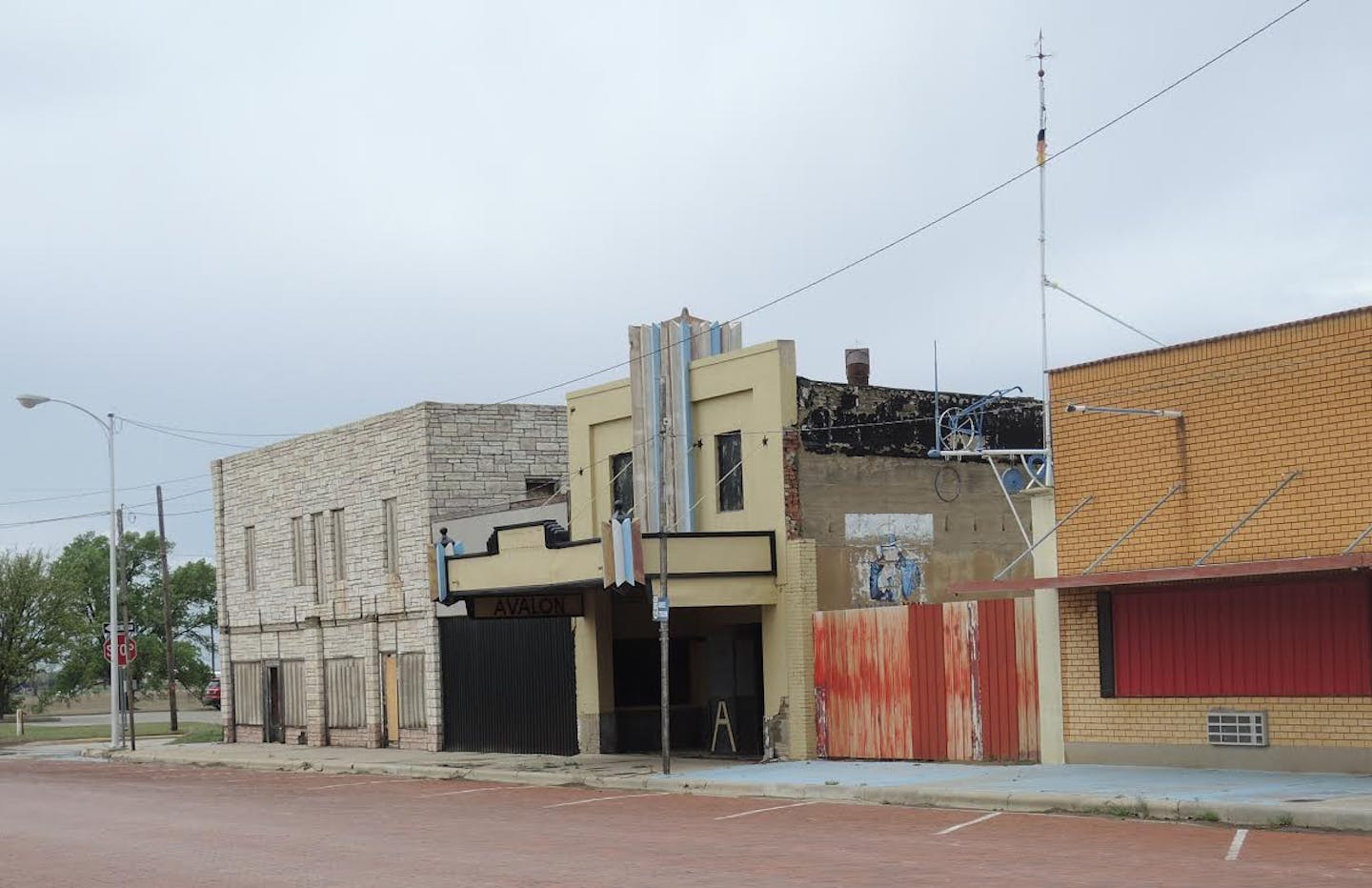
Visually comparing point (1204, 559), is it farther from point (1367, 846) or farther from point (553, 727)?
point (553, 727)

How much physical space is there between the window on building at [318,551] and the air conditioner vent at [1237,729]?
24.4 metres

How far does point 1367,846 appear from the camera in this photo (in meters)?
14.6

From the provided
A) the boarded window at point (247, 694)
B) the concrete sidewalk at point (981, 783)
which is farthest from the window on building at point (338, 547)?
the concrete sidewalk at point (981, 783)

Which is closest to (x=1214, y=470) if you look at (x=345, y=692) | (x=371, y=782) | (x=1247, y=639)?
(x=1247, y=639)

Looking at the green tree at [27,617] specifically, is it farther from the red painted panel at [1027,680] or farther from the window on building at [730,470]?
the red painted panel at [1027,680]

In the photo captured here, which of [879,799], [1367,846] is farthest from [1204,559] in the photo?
[1367,846]

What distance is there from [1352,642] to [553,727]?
16.3 meters

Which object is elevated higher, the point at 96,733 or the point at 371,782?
the point at 371,782

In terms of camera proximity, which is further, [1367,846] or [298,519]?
[298,519]

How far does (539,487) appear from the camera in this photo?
37281 mm

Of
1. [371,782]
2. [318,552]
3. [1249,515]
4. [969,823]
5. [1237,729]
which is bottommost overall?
[371,782]

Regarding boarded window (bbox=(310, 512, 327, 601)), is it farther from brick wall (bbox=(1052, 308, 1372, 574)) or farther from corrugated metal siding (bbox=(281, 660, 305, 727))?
brick wall (bbox=(1052, 308, 1372, 574))

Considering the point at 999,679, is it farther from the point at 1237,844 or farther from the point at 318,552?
the point at 318,552

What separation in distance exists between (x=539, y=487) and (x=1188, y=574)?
1940cm
